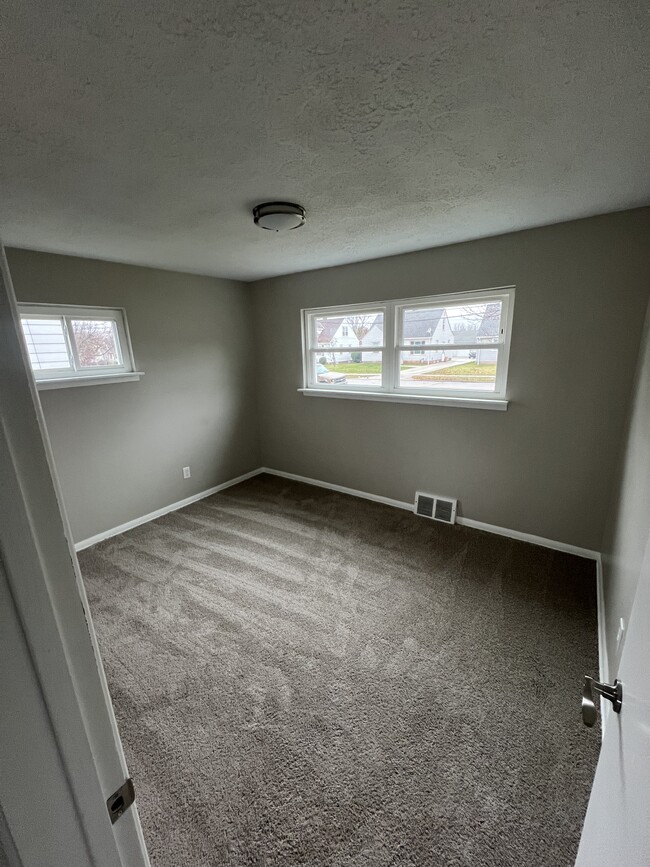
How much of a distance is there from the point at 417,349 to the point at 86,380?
2.73 metres

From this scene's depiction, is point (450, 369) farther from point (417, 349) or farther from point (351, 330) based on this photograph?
point (351, 330)

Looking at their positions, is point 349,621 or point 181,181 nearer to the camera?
point 181,181

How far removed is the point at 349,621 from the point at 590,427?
2.03 m

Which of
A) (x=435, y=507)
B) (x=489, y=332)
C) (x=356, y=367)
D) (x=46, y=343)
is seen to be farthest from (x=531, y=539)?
(x=46, y=343)

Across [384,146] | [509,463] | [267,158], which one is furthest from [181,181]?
[509,463]

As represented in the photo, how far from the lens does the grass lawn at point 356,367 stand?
336cm

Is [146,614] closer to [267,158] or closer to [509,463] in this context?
[267,158]

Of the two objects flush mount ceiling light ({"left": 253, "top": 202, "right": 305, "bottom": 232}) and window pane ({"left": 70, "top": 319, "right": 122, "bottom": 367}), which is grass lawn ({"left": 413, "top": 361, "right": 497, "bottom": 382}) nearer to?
flush mount ceiling light ({"left": 253, "top": 202, "right": 305, "bottom": 232})

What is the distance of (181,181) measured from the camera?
58.2 inches

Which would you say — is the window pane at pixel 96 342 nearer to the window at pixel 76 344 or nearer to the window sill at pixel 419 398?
the window at pixel 76 344

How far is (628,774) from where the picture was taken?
0.61m

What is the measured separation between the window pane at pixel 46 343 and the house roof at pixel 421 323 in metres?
2.77

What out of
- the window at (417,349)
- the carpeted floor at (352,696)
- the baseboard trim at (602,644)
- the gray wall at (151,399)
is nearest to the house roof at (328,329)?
the window at (417,349)

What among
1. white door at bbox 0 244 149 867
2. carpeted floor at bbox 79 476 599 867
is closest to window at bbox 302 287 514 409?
carpeted floor at bbox 79 476 599 867
